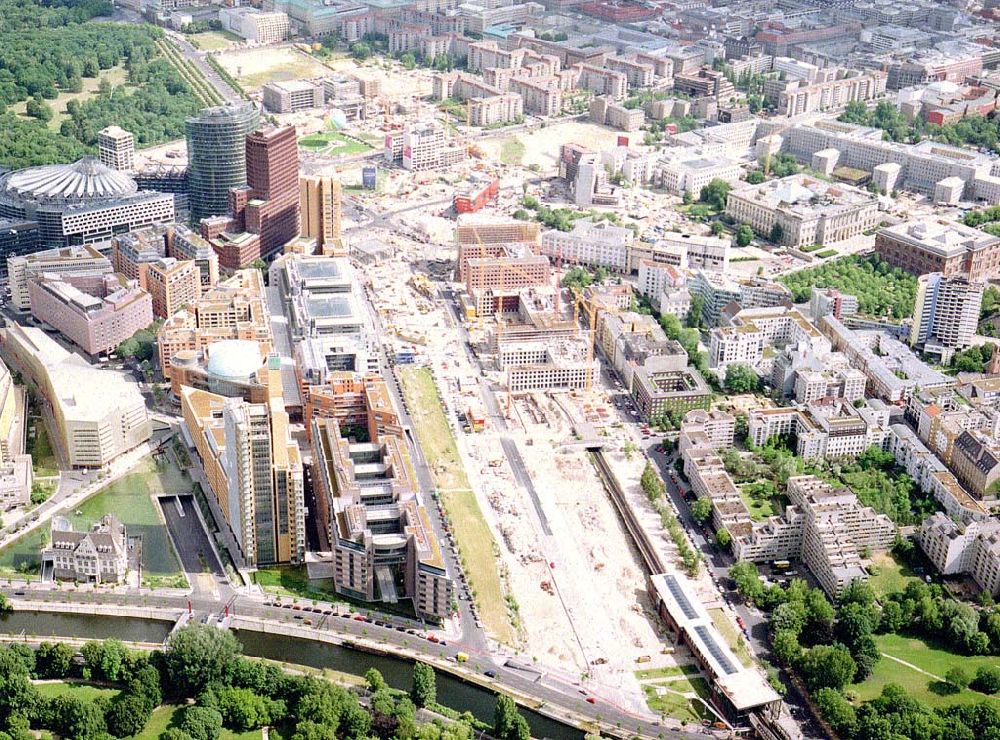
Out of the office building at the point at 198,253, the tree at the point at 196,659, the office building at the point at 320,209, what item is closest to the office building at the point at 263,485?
the tree at the point at 196,659

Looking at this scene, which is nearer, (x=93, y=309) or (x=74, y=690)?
(x=74, y=690)

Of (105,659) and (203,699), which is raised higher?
(105,659)

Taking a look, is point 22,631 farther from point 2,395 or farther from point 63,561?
point 2,395

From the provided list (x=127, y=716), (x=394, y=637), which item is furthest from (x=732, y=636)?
(x=127, y=716)

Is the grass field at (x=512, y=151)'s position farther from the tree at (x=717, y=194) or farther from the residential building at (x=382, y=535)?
the residential building at (x=382, y=535)

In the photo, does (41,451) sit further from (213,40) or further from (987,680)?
(213,40)

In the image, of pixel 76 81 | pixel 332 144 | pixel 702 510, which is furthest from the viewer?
pixel 76 81

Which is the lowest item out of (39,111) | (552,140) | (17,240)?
(17,240)

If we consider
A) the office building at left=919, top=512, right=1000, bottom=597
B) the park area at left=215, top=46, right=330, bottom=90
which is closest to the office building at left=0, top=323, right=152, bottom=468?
the office building at left=919, top=512, right=1000, bottom=597
